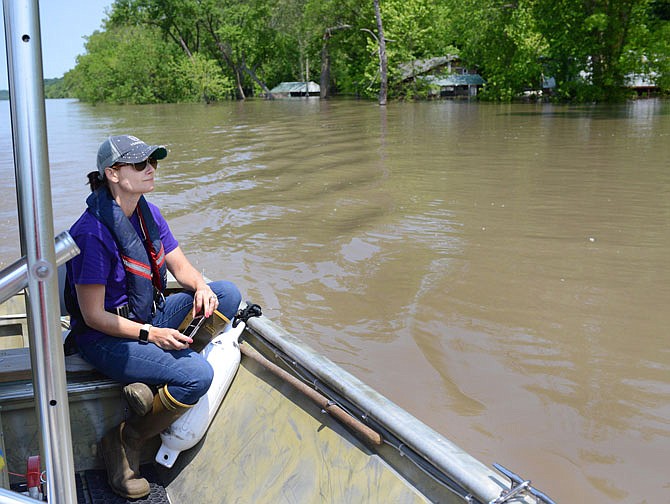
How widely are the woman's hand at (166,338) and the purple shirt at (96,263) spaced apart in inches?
7.3

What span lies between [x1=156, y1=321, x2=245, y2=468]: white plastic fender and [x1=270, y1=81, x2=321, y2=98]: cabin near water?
58024 millimetres

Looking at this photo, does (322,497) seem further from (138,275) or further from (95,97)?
(95,97)

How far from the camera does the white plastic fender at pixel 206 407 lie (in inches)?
116

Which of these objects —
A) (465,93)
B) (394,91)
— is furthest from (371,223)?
(465,93)

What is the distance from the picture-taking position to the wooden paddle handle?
2.41 metres

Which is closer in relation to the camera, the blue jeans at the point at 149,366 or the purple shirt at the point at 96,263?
the purple shirt at the point at 96,263

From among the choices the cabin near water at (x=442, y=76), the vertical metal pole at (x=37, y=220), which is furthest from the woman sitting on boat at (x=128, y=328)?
the cabin near water at (x=442, y=76)

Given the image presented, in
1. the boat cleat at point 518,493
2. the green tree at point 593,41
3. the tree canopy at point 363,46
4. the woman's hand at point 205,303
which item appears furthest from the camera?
the tree canopy at point 363,46

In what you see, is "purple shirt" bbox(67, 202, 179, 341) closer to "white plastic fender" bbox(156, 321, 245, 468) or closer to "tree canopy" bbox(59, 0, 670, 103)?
"white plastic fender" bbox(156, 321, 245, 468)

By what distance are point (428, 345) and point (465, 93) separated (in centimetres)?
4845

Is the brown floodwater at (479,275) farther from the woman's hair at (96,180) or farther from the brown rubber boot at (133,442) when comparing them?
the brown rubber boot at (133,442)

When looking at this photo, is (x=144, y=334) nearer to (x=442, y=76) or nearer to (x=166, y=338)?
(x=166, y=338)

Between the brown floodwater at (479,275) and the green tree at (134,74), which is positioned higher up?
the green tree at (134,74)

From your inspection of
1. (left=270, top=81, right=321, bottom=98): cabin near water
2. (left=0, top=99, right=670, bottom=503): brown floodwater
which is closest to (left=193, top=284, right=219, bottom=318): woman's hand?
(left=0, top=99, right=670, bottom=503): brown floodwater
